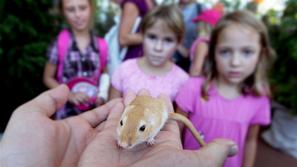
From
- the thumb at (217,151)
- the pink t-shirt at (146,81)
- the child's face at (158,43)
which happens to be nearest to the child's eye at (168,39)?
the child's face at (158,43)

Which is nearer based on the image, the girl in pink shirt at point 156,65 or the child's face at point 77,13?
the girl in pink shirt at point 156,65

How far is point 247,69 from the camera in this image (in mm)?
2295

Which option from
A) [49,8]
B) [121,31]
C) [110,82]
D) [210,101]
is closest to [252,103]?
[210,101]

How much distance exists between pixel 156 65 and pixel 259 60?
28.4 inches

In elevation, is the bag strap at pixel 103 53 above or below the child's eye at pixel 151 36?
below

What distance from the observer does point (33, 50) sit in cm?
340

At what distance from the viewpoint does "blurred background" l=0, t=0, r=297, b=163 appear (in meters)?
3.34

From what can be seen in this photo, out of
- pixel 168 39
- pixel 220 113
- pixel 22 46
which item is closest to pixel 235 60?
pixel 220 113

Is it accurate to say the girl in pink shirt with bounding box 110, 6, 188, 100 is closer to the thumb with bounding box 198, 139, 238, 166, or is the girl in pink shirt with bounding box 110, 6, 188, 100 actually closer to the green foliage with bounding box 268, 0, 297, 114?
the thumb with bounding box 198, 139, 238, 166

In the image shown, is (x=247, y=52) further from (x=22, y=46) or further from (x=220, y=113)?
(x=22, y=46)

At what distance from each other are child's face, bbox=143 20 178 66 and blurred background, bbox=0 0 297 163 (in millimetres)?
1320

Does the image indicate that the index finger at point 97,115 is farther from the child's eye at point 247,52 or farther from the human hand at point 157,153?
the child's eye at point 247,52

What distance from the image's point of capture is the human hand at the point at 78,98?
263cm

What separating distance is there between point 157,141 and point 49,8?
2670mm
